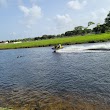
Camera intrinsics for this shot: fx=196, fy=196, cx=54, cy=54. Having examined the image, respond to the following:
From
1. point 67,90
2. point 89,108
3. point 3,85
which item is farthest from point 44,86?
point 89,108

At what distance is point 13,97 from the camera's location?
22.7 m

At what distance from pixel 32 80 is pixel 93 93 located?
38.6ft

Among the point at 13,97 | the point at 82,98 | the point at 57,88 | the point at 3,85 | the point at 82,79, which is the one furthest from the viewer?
the point at 3,85

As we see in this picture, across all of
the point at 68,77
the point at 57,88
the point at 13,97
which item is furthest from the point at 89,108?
the point at 68,77

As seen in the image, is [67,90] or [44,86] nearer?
[67,90]

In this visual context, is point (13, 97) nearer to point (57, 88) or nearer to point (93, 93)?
point (57, 88)

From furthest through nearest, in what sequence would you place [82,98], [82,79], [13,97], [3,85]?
[3,85], [82,79], [13,97], [82,98]

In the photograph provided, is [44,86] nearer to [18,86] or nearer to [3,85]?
[18,86]

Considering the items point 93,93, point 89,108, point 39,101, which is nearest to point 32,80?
point 39,101

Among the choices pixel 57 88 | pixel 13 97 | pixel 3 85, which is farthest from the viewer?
pixel 3 85

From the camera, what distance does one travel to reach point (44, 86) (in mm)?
25766

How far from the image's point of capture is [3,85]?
28734 mm

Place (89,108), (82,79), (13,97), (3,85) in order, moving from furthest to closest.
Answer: (3,85) < (82,79) < (13,97) < (89,108)

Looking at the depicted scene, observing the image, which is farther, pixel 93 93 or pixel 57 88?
pixel 57 88
